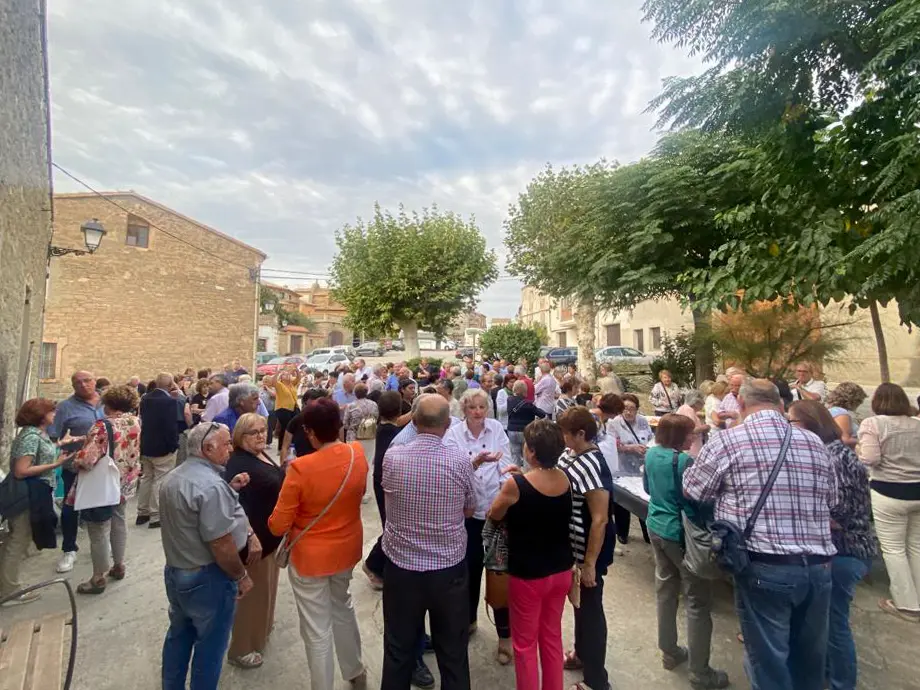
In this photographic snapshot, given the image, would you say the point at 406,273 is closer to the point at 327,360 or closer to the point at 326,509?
the point at 327,360

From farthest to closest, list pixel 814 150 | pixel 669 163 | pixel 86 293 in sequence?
pixel 86 293 → pixel 669 163 → pixel 814 150

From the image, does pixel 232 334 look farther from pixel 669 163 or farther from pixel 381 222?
pixel 669 163

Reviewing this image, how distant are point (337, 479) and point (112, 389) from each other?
315cm

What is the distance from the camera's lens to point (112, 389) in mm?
4188

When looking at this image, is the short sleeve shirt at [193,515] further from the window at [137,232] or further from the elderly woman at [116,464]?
the window at [137,232]

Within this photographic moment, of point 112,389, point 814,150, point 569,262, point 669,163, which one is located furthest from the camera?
point 569,262

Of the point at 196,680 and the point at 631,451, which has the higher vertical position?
the point at 631,451

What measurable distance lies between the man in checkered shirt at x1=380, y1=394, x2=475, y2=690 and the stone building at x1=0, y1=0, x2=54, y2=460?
4.82 m

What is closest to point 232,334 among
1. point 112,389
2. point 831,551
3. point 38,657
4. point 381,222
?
point 381,222

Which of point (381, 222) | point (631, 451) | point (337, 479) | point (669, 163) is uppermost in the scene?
point (381, 222)

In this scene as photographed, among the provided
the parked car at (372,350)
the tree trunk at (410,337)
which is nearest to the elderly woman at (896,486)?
the tree trunk at (410,337)

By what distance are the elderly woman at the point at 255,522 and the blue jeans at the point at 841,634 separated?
10.8 ft

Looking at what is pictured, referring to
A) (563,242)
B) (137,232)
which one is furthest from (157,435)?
(137,232)

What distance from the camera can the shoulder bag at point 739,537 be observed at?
2.15m
